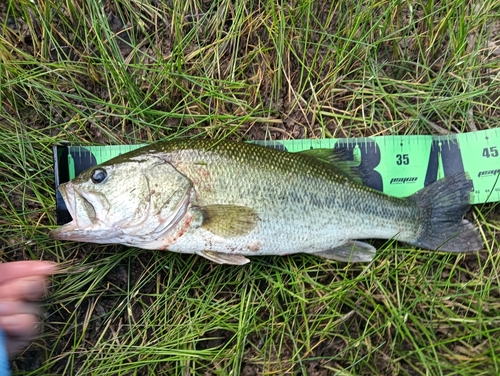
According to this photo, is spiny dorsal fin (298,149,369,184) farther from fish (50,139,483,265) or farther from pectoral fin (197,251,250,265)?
pectoral fin (197,251,250,265)

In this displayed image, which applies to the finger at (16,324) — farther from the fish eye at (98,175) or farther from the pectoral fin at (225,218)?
the pectoral fin at (225,218)

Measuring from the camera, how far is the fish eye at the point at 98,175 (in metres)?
2.63

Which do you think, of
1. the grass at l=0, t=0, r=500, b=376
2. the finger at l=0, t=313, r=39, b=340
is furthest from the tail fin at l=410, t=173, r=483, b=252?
the finger at l=0, t=313, r=39, b=340

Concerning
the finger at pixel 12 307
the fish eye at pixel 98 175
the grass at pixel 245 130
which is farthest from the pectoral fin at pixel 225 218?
the finger at pixel 12 307

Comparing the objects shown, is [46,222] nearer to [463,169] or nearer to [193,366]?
[193,366]

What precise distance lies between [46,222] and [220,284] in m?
1.47

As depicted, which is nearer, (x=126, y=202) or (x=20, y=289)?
(x=20, y=289)

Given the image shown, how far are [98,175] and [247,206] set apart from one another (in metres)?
1.03

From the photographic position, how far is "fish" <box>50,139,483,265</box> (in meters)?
2.62

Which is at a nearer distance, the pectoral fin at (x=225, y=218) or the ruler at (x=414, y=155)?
the pectoral fin at (x=225, y=218)

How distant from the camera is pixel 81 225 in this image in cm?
258

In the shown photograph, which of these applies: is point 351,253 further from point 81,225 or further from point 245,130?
point 81,225

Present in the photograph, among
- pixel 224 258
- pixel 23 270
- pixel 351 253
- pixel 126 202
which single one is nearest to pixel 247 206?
pixel 224 258

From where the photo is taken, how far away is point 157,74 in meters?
3.26
